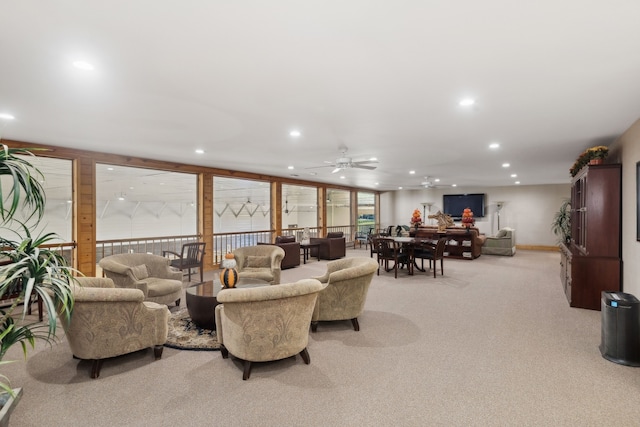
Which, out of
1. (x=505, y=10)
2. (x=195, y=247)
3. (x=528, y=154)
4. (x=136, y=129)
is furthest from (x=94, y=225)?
(x=528, y=154)

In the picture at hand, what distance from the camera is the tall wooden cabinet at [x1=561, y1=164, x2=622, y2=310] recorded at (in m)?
4.40

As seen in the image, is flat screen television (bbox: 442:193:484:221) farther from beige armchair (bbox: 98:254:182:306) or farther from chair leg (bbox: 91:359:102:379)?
chair leg (bbox: 91:359:102:379)

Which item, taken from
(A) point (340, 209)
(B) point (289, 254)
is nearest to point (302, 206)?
(A) point (340, 209)

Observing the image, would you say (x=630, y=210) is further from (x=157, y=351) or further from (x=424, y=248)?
(x=157, y=351)

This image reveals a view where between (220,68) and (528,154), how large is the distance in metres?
5.82

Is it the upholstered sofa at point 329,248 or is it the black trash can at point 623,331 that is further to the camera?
the upholstered sofa at point 329,248

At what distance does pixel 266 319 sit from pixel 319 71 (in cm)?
204

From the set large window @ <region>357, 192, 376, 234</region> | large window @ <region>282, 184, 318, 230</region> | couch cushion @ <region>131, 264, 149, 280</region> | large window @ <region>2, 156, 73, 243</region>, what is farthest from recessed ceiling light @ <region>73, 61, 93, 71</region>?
large window @ <region>357, 192, 376, 234</region>

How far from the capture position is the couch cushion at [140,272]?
4.49 metres

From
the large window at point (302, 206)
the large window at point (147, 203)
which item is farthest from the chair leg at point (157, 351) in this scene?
the large window at point (302, 206)

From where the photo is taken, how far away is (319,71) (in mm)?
2559

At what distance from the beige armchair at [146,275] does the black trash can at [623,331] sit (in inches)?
193

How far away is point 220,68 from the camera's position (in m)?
2.51

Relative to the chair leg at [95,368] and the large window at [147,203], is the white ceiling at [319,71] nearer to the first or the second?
the chair leg at [95,368]
